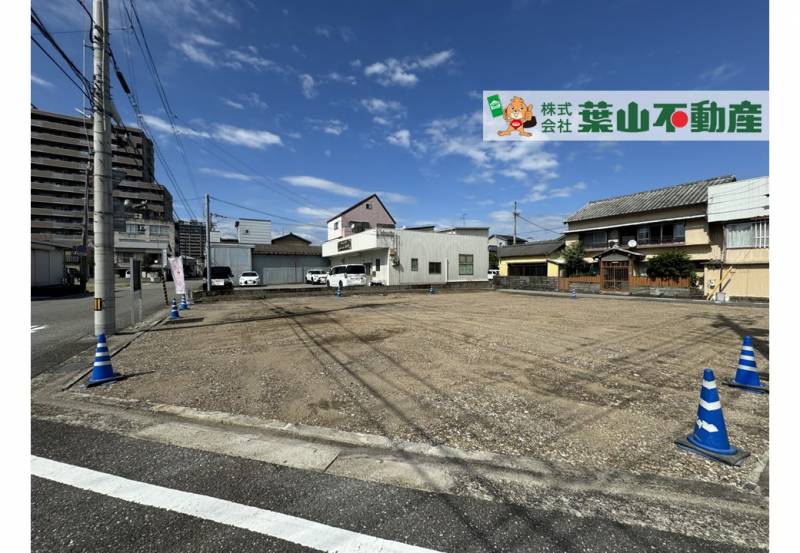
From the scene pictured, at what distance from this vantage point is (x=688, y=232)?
21.3 metres

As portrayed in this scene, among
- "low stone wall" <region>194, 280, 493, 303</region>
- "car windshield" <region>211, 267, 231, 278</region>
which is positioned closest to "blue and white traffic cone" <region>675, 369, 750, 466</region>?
"low stone wall" <region>194, 280, 493, 303</region>

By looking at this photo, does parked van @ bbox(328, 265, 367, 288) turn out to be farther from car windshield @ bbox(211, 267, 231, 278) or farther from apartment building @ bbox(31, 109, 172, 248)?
apartment building @ bbox(31, 109, 172, 248)

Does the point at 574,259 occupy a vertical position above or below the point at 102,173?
below

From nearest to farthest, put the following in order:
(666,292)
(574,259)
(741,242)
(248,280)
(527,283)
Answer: (741,242) → (666,292) → (574,259) → (248,280) → (527,283)

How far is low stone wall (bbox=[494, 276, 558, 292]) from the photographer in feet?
83.3

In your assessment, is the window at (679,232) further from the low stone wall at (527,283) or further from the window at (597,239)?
the low stone wall at (527,283)

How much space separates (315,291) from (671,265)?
2267cm

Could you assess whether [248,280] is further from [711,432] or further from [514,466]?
[711,432]

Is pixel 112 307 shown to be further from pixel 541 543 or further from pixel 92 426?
pixel 541 543

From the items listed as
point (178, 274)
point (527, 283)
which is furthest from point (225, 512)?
point (527, 283)

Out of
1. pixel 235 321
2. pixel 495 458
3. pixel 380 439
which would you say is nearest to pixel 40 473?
pixel 380 439

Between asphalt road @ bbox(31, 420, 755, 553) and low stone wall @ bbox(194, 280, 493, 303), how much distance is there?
1542 centimetres

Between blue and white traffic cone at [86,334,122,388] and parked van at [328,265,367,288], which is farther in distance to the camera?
parked van at [328,265,367,288]

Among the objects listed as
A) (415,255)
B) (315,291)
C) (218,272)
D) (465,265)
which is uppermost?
(415,255)
